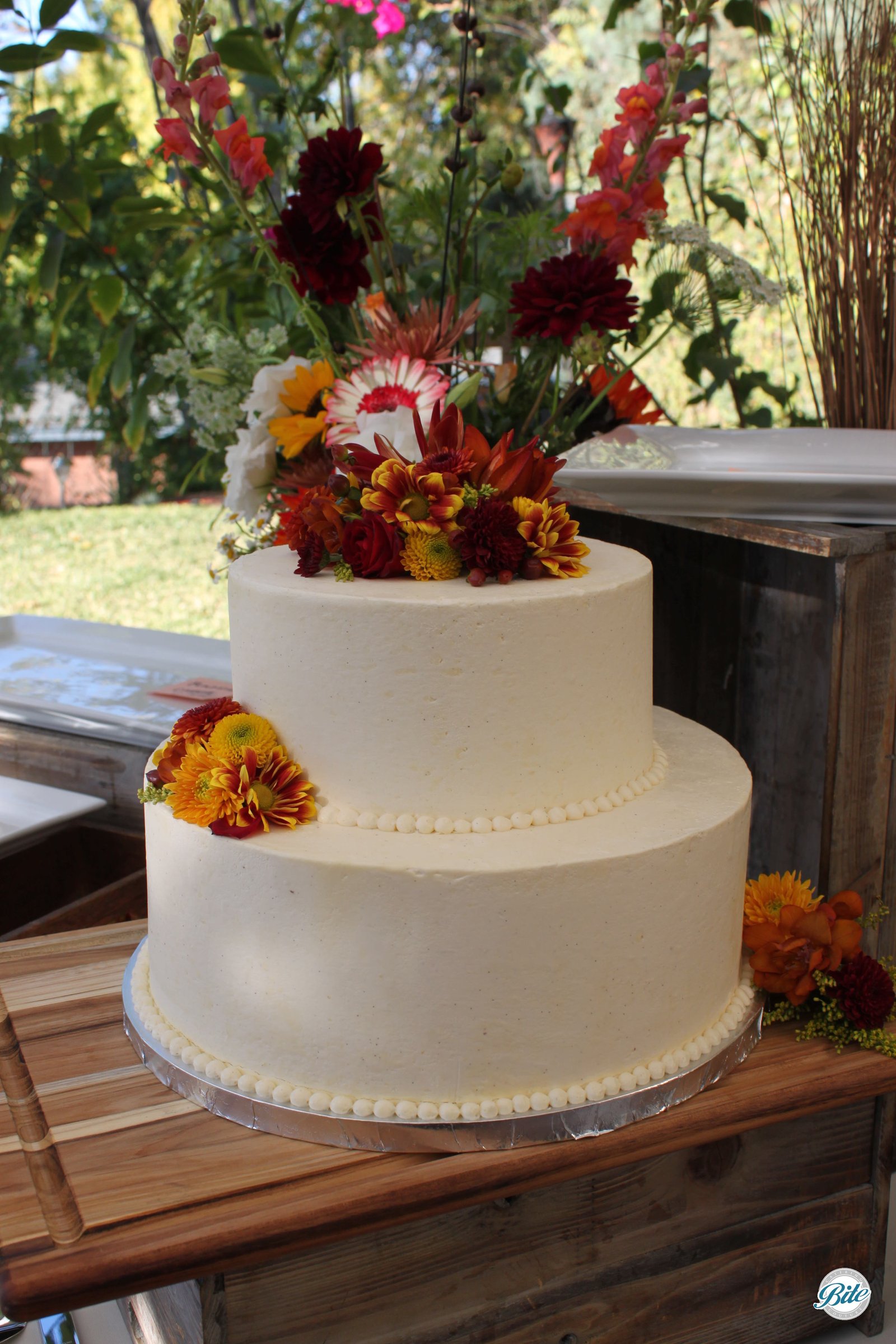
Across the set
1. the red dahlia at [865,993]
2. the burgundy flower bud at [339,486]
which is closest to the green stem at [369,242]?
the burgundy flower bud at [339,486]

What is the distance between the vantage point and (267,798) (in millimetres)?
1001

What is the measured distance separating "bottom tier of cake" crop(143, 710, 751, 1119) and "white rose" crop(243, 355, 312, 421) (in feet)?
1.91

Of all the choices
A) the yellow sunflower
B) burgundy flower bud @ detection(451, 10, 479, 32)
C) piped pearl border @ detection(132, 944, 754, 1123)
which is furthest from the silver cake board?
burgundy flower bud @ detection(451, 10, 479, 32)

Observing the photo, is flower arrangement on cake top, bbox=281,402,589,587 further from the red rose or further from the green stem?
the green stem

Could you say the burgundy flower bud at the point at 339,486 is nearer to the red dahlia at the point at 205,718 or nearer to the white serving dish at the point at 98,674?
the red dahlia at the point at 205,718

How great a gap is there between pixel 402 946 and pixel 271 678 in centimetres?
28

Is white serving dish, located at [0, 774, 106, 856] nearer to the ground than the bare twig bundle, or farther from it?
nearer to the ground

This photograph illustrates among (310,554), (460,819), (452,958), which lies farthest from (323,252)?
(452,958)

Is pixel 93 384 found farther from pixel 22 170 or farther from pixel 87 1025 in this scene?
pixel 87 1025

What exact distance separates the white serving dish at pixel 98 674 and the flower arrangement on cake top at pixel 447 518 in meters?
0.89

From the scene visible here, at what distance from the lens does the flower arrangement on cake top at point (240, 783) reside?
99 cm

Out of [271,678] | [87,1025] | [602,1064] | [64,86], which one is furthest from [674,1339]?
[64,86]

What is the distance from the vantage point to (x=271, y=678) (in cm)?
104

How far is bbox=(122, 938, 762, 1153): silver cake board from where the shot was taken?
0.96 meters
